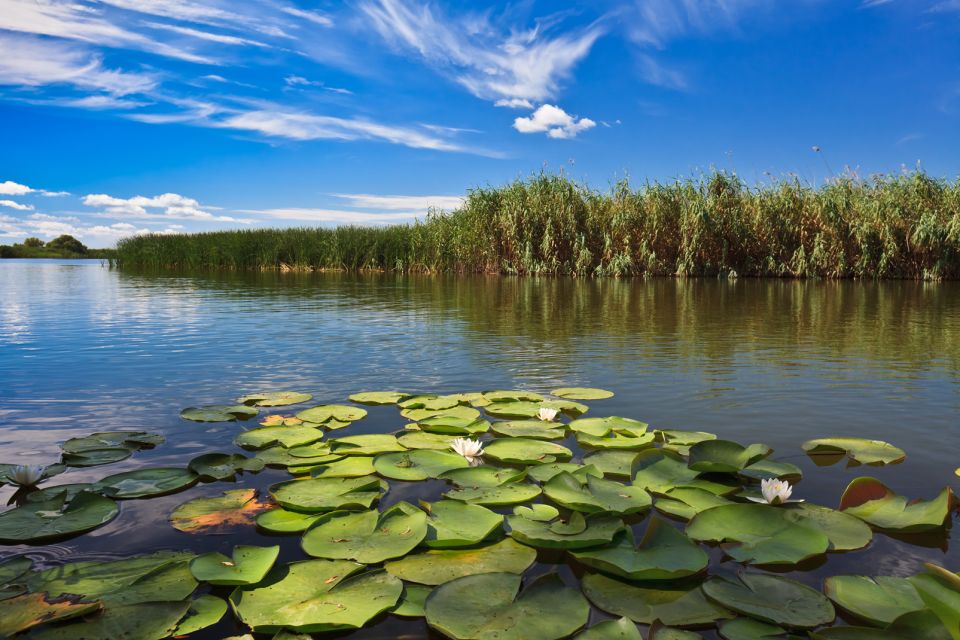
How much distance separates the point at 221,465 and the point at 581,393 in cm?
242

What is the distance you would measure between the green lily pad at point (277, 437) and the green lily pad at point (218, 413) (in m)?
0.37

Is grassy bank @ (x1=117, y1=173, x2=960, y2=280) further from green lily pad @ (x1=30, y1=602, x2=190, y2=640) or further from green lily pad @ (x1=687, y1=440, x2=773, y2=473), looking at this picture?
green lily pad @ (x1=30, y1=602, x2=190, y2=640)

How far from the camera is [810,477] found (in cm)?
279

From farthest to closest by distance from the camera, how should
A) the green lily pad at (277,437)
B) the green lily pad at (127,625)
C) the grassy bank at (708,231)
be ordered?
the grassy bank at (708,231) < the green lily pad at (277,437) < the green lily pad at (127,625)

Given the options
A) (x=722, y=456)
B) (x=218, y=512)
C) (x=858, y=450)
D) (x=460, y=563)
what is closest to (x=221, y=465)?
(x=218, y=512)

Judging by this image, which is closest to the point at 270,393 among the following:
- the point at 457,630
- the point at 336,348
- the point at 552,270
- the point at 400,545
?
the point at 336,348

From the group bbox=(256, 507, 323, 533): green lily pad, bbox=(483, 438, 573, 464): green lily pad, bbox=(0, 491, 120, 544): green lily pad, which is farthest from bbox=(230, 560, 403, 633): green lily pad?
bbox=(483, 438, 573, 464): green lily pad

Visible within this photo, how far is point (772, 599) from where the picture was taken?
1.76 meters

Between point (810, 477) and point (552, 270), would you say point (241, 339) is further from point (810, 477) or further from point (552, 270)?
point (552, 270)

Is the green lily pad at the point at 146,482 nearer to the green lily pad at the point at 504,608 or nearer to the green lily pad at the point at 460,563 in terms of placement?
the green lily pad at the point at 460,563

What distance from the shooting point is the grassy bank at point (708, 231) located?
16688mm

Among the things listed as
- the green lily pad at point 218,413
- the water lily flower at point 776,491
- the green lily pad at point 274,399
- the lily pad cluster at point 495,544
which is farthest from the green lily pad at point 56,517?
the water lily flower at point 776,491

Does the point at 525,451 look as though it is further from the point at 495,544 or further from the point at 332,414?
the point at 332,414

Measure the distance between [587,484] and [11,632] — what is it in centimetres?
194
